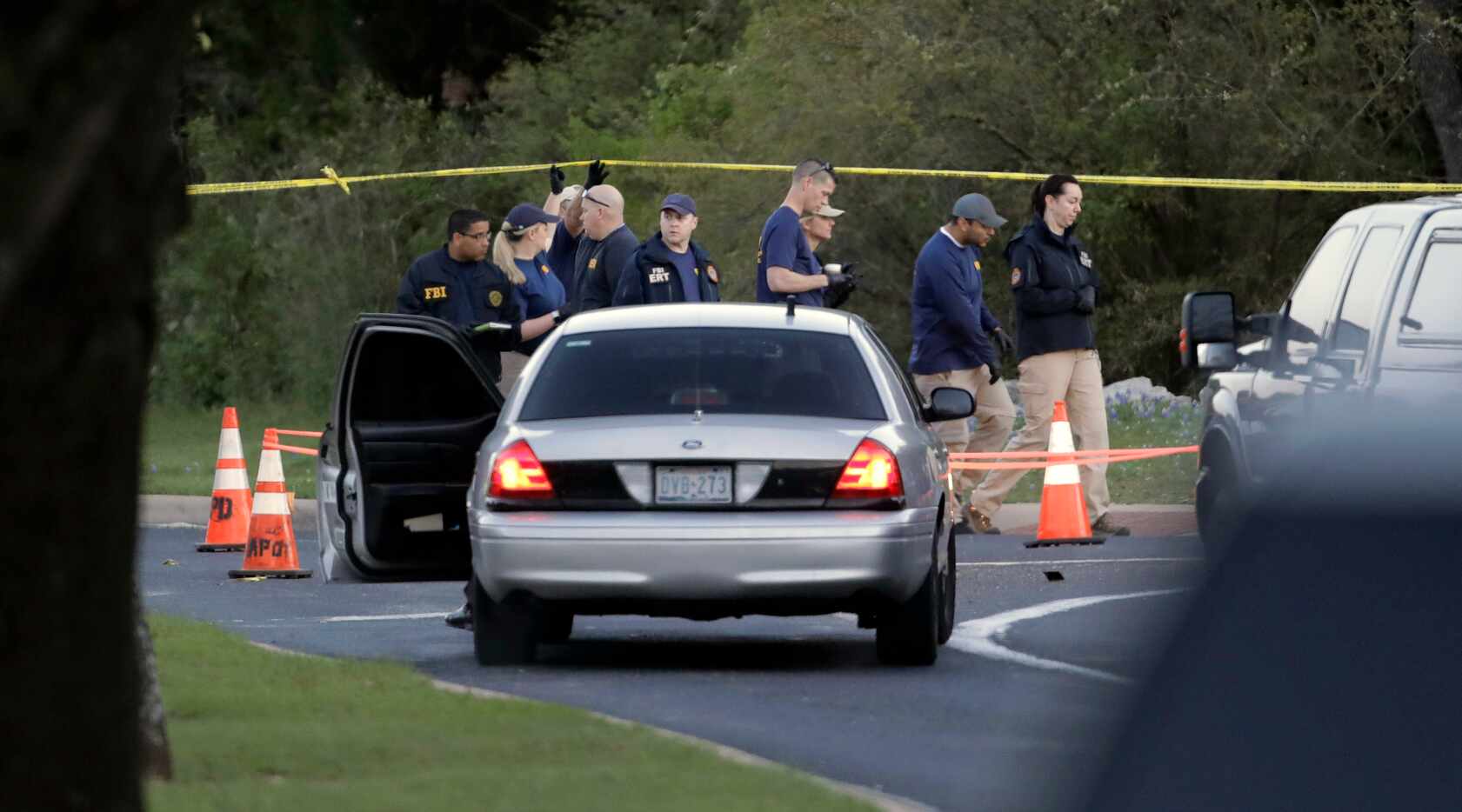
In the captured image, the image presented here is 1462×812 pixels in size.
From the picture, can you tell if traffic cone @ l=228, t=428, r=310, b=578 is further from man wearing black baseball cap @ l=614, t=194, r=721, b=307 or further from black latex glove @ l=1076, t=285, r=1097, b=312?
black latex glove @ l=1076, t=285, r=1097, b=312

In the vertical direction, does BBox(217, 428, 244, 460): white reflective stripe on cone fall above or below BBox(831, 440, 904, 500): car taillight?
below

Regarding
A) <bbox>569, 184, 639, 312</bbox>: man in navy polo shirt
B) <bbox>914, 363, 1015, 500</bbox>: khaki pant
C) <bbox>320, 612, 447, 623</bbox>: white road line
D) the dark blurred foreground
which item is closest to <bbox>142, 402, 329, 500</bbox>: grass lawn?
<bbox>569, 184, 639, 312</bbox>: man in navy polo shirt

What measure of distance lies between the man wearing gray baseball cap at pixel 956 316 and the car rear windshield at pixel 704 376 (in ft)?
18.9

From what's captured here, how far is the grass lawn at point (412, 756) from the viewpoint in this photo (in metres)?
6.68

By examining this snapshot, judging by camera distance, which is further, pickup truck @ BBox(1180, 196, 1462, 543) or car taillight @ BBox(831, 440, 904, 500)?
car taillight @ BBox(831, 440, 904, 500)

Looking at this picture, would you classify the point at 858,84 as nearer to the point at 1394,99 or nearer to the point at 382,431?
the point at 1394,99

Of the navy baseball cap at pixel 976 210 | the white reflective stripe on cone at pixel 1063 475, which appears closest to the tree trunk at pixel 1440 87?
the navy baseball cap at pixel 976 210

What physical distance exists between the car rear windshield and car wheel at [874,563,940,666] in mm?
652

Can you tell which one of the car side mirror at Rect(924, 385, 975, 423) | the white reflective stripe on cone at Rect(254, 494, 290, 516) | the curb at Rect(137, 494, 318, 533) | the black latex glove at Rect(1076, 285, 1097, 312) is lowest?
the curb at Rect(137, 494, 318, 533)

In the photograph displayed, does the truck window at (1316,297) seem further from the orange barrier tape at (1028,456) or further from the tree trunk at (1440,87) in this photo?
the tree trunk at (1440,87)

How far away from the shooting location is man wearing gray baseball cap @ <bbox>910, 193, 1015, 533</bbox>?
1634 centimetres

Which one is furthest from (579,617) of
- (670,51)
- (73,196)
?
(670,51)

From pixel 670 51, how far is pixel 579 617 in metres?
26.6

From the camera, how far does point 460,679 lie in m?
9.84
